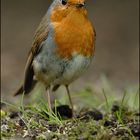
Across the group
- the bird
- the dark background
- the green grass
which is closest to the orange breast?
the bird

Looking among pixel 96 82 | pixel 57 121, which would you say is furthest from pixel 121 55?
pixel 57 121

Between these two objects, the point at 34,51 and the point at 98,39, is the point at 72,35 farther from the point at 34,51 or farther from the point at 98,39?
the point at 98,39

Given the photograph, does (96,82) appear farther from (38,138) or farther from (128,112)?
(38,138)

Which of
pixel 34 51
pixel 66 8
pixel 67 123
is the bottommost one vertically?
pixel 67 123

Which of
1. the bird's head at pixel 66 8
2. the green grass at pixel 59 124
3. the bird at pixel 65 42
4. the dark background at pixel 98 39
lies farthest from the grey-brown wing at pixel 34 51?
the dark background at pixel 98 39

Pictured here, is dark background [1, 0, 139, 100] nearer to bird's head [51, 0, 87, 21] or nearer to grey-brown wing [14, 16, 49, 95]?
grey-brown wing [14, 16, 49, 95]

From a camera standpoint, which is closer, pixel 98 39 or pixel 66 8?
pixel 66 8

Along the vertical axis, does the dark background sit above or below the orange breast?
below

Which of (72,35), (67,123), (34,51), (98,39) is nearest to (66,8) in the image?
(72,35)
